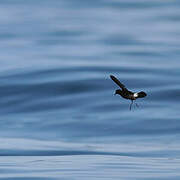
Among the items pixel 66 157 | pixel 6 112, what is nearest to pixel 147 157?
pixel 66 157

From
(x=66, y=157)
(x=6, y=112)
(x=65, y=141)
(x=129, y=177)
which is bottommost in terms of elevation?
(x=129, y=177)

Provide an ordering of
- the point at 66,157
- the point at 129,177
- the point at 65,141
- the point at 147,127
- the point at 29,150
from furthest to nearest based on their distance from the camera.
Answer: the point at 147,127
the point at 65,141
the point at 29,150
the point at 66,157
the point at 129,177

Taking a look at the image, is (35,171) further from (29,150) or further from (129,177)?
(29,150)

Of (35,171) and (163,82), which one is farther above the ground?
(163,82)

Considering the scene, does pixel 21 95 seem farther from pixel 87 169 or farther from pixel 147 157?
pixel 87 169

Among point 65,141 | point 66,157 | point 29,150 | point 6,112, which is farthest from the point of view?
point 6,112

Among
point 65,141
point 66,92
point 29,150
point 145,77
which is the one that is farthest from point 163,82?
point 29,150

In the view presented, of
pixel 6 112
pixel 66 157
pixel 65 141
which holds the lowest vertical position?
pixel 66 157

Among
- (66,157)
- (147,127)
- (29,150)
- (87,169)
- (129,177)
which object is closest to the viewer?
(129,177)

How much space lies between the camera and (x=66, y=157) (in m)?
58.8

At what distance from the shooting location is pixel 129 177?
45.2 meters

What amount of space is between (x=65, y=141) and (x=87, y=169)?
92.2ft

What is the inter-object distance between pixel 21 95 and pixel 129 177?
48.9 m

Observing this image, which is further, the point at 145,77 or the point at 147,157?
the point at 145,77
